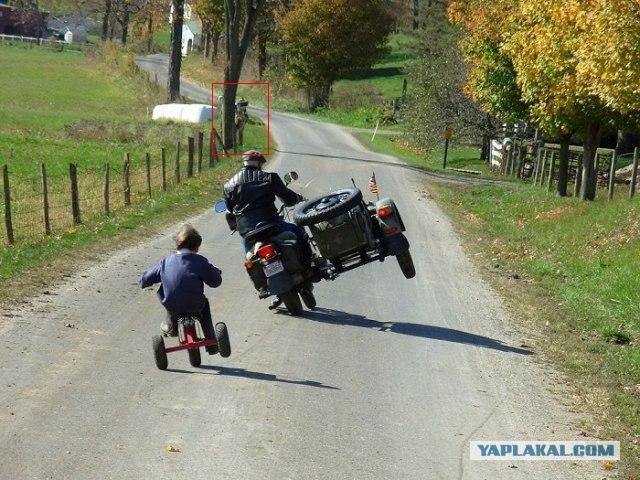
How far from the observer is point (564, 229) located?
20.7 meters

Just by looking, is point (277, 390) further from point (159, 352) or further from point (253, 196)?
point (253, 196)

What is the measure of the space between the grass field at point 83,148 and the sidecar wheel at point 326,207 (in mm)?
3664

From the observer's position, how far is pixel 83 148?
37.7 meters

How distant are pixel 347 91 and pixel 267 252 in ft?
226

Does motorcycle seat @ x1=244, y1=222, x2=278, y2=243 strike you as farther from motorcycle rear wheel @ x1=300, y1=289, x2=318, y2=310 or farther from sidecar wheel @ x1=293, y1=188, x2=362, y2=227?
motorcycle rear wheel @ x1=300, y1=289, x2=318, y2=310

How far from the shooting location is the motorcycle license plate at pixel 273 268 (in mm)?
11516

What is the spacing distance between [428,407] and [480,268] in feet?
28.5

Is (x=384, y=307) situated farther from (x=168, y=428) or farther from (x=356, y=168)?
(x=356, y=168)

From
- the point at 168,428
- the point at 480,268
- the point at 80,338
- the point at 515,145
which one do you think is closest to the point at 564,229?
the point at 480,268

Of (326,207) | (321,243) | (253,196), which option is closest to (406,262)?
(321,243)

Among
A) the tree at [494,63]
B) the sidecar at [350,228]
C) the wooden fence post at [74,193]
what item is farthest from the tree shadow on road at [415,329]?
the tree at [494,63]

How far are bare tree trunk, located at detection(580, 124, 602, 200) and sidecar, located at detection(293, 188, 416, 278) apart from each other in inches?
603

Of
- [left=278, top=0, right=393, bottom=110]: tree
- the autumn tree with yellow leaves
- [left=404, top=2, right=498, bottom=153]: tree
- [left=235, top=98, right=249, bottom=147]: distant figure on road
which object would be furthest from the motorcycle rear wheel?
[left=278, top=0, right=393, bottom=110]: tree

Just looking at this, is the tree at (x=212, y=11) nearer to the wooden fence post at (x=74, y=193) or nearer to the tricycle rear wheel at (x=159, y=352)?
the wooden fence post at (x=74, y=193)
